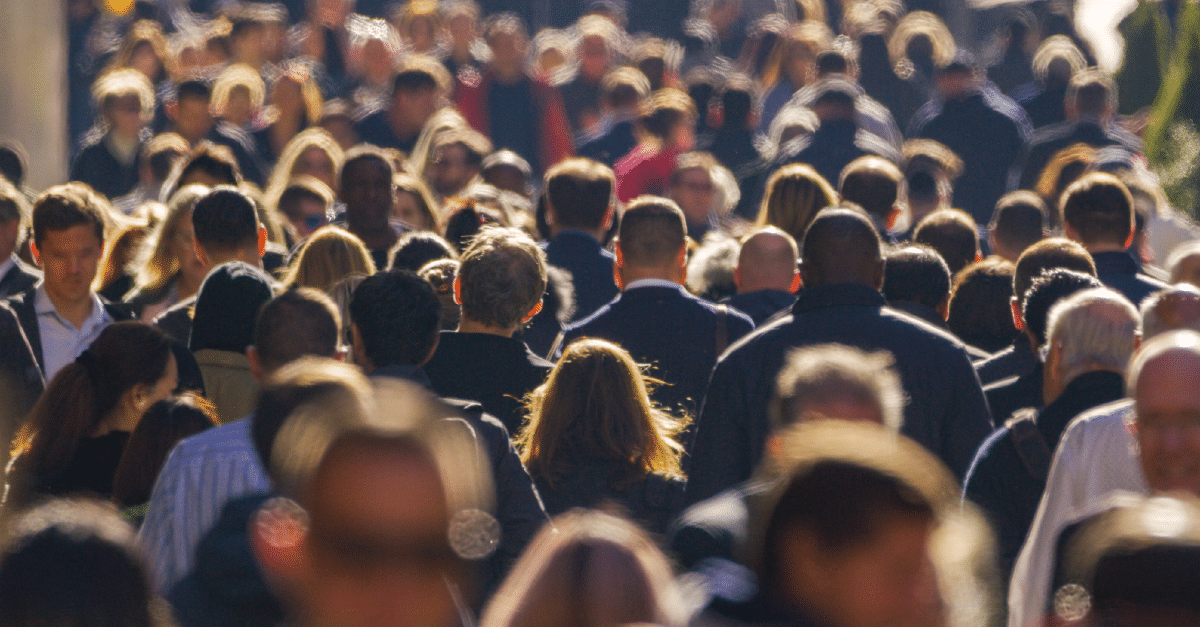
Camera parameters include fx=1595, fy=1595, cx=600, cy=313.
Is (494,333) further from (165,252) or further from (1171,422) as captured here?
(1171,422)


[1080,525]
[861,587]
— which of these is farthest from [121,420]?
[861,587]

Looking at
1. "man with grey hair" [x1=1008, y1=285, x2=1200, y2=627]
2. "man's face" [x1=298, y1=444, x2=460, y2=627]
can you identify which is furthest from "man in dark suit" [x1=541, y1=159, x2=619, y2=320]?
"man's face" [x1=298, y1=444, x2=460, y2=627]

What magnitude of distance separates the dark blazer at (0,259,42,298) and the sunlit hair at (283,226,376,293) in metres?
1.33

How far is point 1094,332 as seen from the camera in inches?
186

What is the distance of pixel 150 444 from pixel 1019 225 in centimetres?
512

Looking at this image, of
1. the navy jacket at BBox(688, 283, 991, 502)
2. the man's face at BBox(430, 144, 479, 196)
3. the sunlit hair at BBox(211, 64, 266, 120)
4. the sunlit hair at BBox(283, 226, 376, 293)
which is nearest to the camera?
the navy jacket at BBox(688, 283, 991, 502)

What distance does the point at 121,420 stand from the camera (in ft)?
15.3

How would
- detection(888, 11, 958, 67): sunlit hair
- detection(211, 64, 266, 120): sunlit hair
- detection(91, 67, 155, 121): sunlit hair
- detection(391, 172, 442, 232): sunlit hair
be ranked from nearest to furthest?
detection(391, 172, 442, 232): sunlit hair, detection(91, 67, 155, 121): sunlit hair, detection(211, 64, 266, 120): sunlit hair, detection(888, 11, 958, 67): sunlit hair

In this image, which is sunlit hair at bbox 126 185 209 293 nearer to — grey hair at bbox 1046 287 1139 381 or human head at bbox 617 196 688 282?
human head at bbox 617 196 688 282

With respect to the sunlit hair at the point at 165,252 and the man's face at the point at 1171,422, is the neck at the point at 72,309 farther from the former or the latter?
the man's face at the point at 1171,422

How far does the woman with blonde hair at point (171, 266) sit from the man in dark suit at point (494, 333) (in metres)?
1.81

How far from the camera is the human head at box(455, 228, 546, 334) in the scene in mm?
5508


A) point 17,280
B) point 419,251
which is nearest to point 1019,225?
point 419,251

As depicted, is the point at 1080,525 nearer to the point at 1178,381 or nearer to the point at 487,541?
the point at 1178,381
